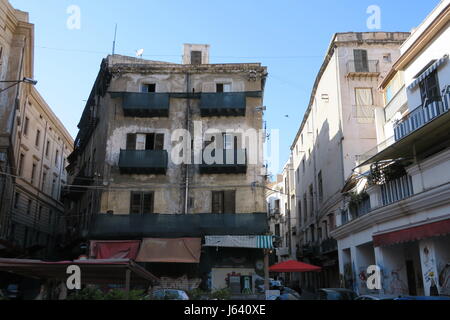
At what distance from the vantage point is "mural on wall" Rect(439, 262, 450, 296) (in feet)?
43.3

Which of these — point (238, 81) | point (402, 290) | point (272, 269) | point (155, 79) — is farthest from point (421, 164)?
point (155, 79)

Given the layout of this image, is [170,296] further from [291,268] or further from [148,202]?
[148,202]

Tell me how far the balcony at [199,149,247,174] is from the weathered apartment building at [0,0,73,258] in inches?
407

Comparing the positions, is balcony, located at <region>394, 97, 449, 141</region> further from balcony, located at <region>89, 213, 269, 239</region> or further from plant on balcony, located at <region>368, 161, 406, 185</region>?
balcony, located at <region>89, 213, 269, 239</region>

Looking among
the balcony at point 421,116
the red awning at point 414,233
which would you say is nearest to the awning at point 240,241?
the red awning at point 414,233

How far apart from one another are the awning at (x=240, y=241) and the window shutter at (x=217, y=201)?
222cm

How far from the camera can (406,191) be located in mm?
15578

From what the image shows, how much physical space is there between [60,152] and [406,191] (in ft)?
134

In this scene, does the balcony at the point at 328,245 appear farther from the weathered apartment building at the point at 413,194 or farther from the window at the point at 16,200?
→ the window at the point at 16,200

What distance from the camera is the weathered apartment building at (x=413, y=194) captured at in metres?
13.5

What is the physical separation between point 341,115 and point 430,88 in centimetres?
1155

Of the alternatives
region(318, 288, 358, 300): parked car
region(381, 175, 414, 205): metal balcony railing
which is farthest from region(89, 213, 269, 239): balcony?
region(381, 175, 414, 205): metal balcony railing

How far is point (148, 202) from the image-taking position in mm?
26125

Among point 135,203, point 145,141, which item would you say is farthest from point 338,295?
point 145,141
